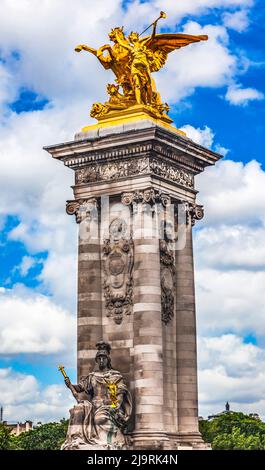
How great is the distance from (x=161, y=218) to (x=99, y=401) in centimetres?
669

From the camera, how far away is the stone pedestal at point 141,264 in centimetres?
3953

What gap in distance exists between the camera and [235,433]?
9312cm

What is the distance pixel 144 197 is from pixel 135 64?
5012 millimetres

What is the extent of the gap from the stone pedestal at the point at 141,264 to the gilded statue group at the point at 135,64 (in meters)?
1.30

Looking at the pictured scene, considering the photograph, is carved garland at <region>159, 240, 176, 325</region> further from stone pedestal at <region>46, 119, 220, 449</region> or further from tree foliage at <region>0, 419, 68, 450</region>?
tree foliage at <region>0, 419, 68, 450</region>

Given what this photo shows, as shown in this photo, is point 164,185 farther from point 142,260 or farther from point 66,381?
point 66,381

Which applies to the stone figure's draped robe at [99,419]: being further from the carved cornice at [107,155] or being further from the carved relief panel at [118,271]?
the carved cornice at [107,155]

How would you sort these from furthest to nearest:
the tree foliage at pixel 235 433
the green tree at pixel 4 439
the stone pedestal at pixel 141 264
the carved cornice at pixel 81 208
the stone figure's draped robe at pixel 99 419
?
1. the tree foliage at pixel 235 433
2. the green tree at pixel 4 439
3. the carved cornice at pixel 81 208
4. the stone pedestal at pixel 141 264
5. the stone figure's draped robe at pixel 99 419

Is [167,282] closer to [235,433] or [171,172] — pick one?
[171,172]

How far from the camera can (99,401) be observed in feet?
128

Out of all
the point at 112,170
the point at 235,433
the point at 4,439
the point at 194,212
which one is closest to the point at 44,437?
the point at 4,439

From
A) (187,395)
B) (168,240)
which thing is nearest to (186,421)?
(187,395)

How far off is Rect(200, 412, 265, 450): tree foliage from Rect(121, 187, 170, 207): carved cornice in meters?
47.9

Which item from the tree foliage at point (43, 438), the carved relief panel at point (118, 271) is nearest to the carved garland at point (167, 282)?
the carved relief panel at point (118, 271)
